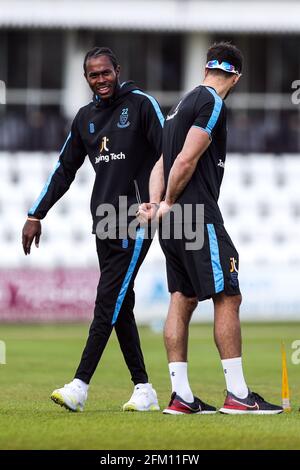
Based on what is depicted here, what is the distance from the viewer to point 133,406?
920 cm

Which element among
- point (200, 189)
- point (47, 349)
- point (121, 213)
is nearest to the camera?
point (200, 189)

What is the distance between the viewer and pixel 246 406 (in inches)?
341

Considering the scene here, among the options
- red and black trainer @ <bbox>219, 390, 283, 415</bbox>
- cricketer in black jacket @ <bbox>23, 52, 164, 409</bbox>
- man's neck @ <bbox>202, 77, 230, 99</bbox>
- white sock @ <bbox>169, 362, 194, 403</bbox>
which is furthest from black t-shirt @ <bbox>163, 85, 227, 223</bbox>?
red and black trainer @ <bbox>219, 390, 283, 415</bbox>

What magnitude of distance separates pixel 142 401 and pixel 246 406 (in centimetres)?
93

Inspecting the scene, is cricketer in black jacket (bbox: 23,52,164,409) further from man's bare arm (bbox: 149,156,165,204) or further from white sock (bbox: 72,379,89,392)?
man's bare arm (bbox: 149,156,165,204)

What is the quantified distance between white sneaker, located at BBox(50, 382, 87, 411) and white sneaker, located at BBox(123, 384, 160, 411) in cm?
39

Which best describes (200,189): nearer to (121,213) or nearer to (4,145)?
(121,213)

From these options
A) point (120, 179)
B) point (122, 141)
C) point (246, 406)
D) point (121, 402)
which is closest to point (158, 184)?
point (120, 179)

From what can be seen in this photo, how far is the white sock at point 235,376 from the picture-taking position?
866cm

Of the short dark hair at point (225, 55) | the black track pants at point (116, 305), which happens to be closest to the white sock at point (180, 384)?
the black track pants at point (116, 305)

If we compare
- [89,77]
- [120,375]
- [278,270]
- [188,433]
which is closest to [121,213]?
[89,77]

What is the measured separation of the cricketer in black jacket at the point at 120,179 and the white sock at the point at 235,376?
98cm

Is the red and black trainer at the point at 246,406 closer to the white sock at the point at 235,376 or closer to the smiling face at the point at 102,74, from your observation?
the white sock at the point at 235,376

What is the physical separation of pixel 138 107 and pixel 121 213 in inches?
32.5
